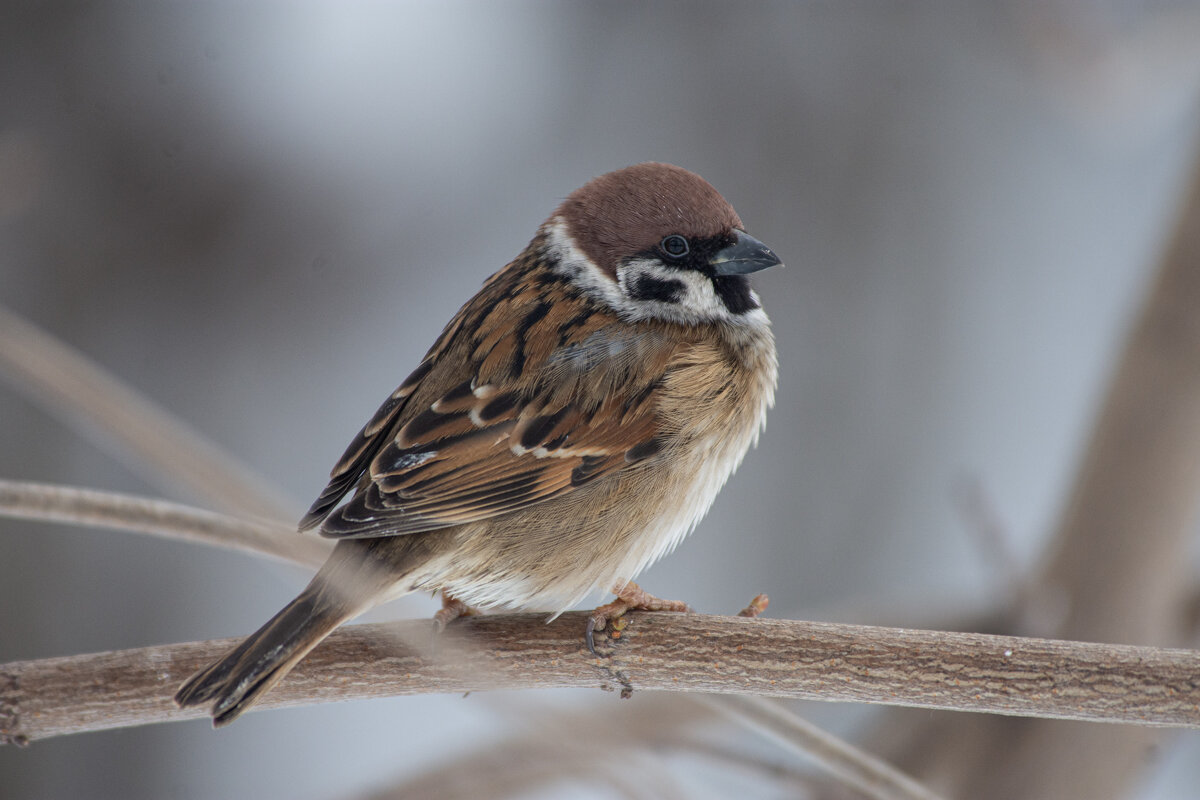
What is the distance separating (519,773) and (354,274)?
2.52m

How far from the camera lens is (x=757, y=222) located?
15.3 feet

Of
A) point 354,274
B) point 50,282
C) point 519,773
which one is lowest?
point 519,773

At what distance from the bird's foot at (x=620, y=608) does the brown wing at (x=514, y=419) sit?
238 millimetres

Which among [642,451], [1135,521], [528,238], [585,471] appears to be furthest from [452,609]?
[528,238]

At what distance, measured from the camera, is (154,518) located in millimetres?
1671

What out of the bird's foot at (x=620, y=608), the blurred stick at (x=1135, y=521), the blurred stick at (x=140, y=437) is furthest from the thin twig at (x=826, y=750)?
the blurred stick at (x=1135, y=521)

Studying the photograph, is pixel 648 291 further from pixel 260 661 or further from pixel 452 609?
pixel 260 661

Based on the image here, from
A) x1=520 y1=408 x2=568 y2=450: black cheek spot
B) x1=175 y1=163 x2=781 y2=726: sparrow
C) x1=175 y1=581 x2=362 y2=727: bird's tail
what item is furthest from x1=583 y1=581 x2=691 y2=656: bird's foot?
x1=175 y1=581 x2=362 y2=727: bird's tail

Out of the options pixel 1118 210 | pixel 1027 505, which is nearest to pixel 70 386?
pixel 1027 505

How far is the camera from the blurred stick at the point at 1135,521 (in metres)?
2.89

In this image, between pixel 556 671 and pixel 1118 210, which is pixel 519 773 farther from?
pixel 1118 210

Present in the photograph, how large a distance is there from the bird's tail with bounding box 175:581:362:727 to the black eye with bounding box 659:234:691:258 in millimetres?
997

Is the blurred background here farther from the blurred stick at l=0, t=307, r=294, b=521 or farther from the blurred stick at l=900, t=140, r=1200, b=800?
the blurred stick at l=0, t=307, r=294, b=521

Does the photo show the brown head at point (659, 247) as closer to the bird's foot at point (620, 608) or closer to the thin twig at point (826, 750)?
the bird's foot at point (620, 608)
